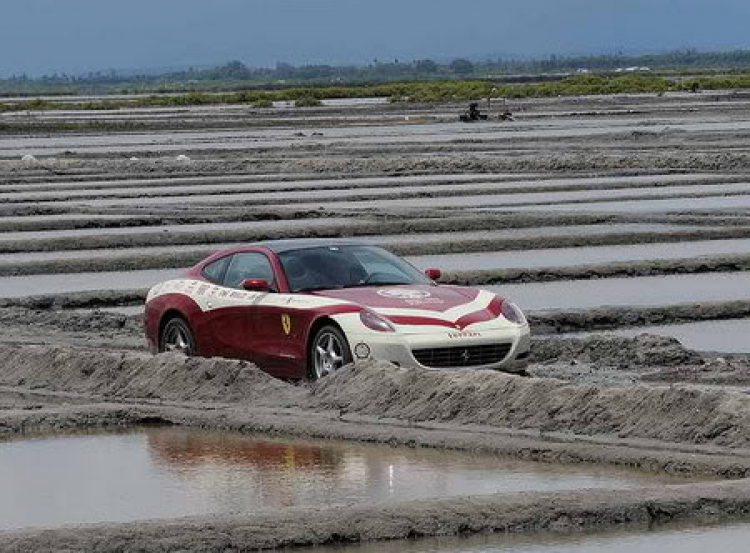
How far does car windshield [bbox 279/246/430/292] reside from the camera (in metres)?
16.9

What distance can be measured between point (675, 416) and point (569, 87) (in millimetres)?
118043

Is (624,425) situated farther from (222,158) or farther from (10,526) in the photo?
(222,158)

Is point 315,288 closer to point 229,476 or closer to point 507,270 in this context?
point 229,476

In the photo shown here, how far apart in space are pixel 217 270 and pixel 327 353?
2079mm

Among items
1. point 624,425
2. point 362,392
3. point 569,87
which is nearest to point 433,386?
point 362,392

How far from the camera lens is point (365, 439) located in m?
13.8

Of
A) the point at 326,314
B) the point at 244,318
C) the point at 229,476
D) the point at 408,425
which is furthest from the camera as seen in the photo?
the point at 244,318

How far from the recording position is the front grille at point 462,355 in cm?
1576

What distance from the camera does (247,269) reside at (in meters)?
17.5

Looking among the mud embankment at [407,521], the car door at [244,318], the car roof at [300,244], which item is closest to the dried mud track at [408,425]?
the mud embankment at [407,521]

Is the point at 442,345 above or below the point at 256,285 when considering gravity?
below

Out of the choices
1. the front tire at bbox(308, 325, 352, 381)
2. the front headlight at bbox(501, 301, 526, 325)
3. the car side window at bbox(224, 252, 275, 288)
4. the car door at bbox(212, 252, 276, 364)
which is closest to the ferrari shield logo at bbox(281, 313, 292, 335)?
the front tire at bbox(308, 325, 352, 381)

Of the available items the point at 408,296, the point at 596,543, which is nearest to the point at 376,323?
the point at 408,296

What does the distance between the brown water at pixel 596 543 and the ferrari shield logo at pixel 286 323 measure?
249 inches
